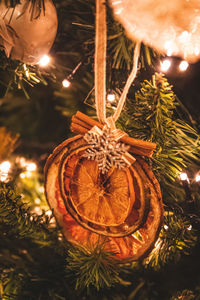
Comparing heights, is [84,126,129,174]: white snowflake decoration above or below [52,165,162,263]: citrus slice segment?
above

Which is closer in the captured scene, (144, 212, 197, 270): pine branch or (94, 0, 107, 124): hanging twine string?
(94, 0, 107, 124): hanging twine string

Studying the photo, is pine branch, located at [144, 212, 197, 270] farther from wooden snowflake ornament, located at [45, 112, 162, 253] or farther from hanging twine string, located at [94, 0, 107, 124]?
hanging twine string, located at [94, 0, 107, 124]

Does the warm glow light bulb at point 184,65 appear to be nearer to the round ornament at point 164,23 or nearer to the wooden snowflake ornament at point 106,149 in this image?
the round ornament at point 164,23

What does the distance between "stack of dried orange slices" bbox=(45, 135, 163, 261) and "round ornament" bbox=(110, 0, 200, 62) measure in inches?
9.6

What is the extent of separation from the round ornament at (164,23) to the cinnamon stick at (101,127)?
0.19 metres

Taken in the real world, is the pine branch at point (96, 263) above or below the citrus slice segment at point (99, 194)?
below

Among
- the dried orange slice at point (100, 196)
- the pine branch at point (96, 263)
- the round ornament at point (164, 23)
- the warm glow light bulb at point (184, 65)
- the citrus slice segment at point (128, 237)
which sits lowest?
the pine branch at point (96, 263)

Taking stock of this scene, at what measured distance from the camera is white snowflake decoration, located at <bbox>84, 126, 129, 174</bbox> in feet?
1.55

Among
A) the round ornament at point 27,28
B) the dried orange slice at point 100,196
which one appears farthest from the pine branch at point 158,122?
the round ornament at point 27,28

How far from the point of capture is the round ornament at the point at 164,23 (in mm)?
482

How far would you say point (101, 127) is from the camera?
50 centimetres

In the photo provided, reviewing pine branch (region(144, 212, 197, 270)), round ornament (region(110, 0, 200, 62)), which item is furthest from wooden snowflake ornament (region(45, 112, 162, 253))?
round ornament (region(110, 0, 200, 62))

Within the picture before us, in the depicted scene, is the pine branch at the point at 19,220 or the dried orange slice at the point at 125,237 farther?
the pine branch at the point at 19,220

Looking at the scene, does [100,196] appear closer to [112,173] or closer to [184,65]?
[112,173]
